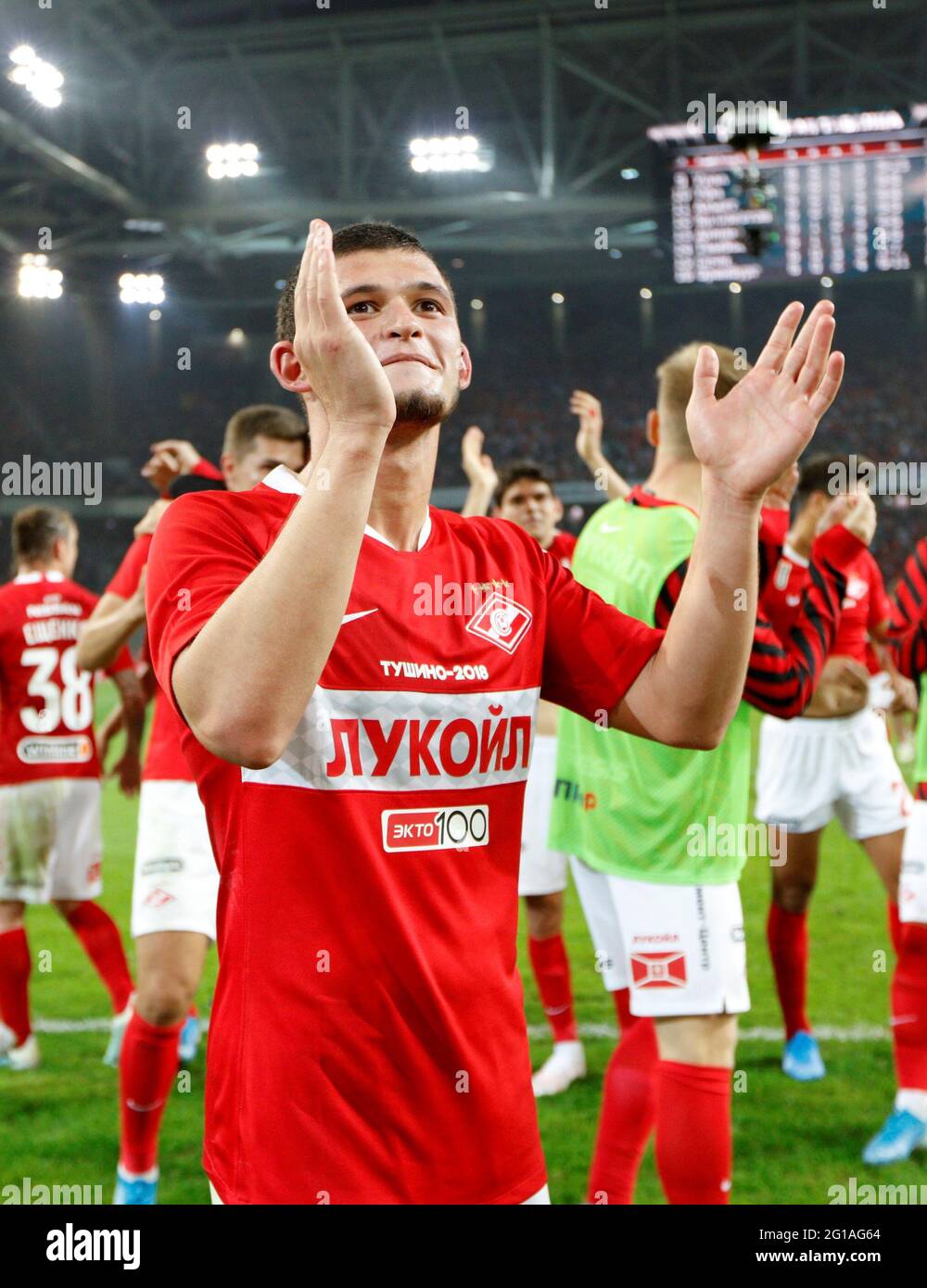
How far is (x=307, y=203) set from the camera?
17.2 meters

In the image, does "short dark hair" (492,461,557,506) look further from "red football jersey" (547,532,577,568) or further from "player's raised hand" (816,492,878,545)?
"player's raised hand" (816,492,878,545)

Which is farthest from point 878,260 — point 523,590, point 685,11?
point 523,590

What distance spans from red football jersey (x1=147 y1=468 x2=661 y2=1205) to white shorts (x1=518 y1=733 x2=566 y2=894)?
280 centimetres

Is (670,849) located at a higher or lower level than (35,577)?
lower

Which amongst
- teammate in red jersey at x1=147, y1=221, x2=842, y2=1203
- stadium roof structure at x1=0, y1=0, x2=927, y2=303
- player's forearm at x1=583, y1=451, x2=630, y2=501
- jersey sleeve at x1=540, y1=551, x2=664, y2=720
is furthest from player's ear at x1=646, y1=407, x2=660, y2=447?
stadium roof structure at x1=0, y1=0, x2=927, y2=303

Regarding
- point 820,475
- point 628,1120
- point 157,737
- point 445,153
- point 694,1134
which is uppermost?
point 445,153

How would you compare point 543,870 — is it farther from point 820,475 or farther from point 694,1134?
Answer: point 694,1134

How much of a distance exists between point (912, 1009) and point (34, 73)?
12.6 m

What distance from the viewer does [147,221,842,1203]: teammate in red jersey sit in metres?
1.55

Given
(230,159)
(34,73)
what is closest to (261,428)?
(34,73)

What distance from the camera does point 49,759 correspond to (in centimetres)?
501

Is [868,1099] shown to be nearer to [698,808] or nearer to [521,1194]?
[698,808]

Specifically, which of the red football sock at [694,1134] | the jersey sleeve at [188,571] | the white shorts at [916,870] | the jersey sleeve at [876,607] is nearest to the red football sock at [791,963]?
the white shorts at [916,870]

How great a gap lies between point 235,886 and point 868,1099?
10.8ft
